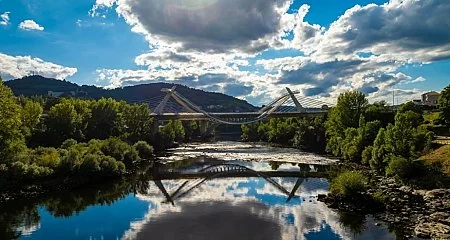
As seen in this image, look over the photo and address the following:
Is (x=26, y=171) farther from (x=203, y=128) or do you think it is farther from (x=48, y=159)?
(x=203, y=128)

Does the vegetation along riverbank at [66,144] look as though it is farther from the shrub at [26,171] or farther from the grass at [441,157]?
the grass at [441,157]

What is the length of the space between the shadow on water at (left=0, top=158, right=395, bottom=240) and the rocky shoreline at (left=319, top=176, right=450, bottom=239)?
121 centimetres

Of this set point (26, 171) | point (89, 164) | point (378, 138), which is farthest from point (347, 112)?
point (26, 171)

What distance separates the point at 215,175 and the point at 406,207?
22901 millimetres

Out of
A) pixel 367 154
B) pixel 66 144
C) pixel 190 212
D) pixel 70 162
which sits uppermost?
pixel 66 144

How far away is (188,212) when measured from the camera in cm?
2830

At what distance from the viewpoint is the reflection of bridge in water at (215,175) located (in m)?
36.7

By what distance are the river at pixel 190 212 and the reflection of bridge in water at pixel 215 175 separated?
0.33 ft

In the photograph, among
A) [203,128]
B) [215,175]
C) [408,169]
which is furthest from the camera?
[203,128]

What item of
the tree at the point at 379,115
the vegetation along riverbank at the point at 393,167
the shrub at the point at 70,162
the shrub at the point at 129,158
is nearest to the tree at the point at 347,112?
the vegetation along riverbank at the point at 393,167

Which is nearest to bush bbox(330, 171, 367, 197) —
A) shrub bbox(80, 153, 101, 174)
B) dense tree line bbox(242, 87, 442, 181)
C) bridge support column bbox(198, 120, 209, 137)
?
dense tree line bbox(242, 87, 442, 181)

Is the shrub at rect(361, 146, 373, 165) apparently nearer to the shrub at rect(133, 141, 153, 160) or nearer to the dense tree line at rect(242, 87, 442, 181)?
the dense tree line at rect(242, 87, 442, 181)

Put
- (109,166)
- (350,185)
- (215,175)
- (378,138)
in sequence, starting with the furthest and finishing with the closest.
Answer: (215,175), (378,138), (109,166), (350,185)

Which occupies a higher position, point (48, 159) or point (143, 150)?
point (143, 150)
